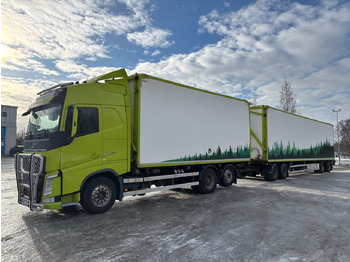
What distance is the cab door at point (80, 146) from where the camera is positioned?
19.3 ft

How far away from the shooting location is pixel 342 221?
245 inches

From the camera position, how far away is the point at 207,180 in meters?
9.76

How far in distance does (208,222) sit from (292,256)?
2.18m

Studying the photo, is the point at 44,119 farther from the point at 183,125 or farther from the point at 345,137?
the point at 345,137

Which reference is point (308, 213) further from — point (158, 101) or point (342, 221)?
point (158, 101)

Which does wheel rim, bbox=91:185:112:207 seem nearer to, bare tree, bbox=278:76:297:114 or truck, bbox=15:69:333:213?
truck, bbox=15:69:333:213

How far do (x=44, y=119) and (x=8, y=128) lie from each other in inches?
1329

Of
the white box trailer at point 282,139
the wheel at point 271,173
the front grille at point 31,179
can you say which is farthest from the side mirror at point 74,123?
the wheel at point 271,173

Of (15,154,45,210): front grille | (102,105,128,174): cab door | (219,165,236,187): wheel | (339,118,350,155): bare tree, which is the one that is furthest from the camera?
(339,118,350,155): bare tree

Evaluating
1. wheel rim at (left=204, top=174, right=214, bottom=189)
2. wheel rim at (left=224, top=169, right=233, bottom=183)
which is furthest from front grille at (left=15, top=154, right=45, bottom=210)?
wheel rim at (left=224, top=169, right=233, bottom=183)

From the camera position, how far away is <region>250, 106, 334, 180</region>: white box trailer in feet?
44.4

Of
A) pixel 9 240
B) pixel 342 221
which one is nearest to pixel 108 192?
pixel 9 240

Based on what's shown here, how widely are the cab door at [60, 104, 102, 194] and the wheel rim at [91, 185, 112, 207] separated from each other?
0.51 meters

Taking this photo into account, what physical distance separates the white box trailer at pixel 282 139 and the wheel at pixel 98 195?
9.17 meters
